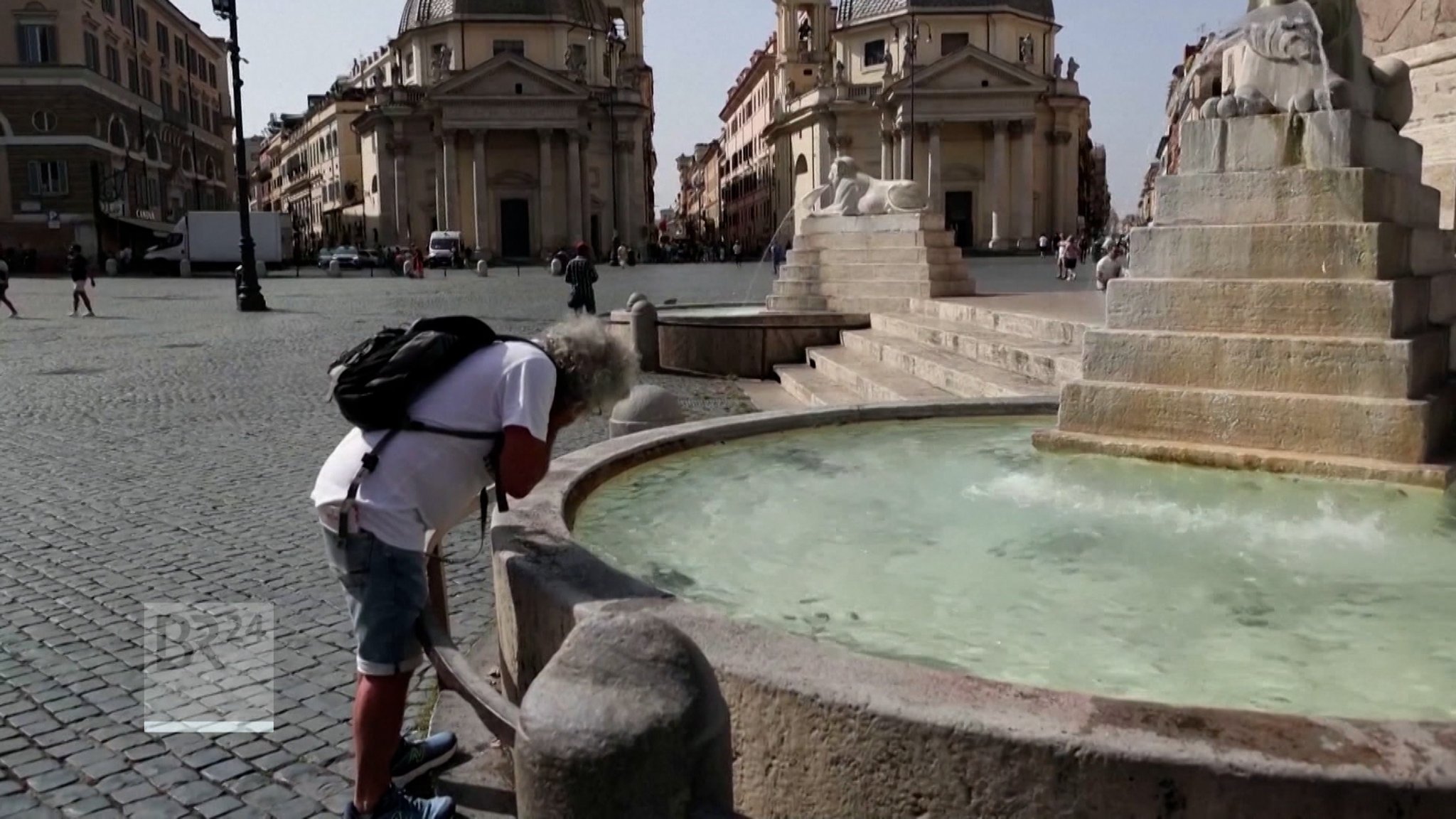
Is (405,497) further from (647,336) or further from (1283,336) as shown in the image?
(647,336)

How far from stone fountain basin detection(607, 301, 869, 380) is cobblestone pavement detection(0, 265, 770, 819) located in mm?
739

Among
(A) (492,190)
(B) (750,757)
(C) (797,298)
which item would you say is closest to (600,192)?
(A) (492,190)

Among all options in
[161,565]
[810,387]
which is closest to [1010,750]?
[161,565]

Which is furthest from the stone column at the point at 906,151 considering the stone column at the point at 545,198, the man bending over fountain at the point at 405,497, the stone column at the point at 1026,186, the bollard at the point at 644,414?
the man bending over fountain at the point at 405,497

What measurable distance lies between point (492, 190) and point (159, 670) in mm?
Answer: 59503

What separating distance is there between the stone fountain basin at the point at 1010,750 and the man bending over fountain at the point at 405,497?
0.51 m

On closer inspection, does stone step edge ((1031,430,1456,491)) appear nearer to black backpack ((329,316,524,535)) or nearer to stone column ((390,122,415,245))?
black backpack ((329,316,524,535))

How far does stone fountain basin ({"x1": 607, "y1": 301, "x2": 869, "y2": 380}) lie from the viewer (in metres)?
14.2

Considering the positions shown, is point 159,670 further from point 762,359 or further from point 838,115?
point 838,115

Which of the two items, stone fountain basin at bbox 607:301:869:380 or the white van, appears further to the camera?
the white van

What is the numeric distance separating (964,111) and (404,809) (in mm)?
58891

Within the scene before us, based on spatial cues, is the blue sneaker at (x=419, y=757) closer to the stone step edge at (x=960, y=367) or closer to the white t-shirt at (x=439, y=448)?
the white t-shirt at (x=439, y=448)

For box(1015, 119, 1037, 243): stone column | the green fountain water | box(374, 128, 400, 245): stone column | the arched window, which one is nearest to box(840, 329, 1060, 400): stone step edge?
the green fountain water

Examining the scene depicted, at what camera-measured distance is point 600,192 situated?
212ft
